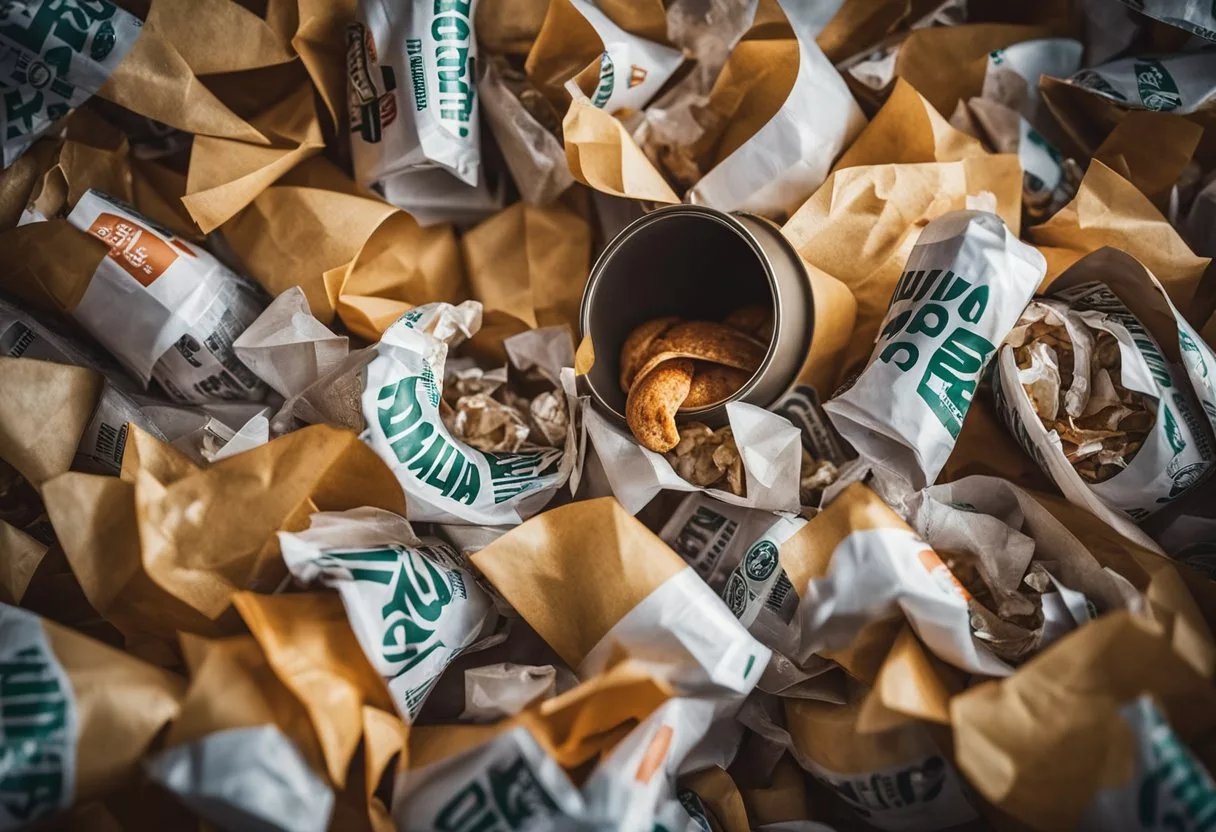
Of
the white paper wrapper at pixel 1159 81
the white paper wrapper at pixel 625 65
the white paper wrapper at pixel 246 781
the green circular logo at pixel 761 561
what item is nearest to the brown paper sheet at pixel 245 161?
the white paper wrapper at pixel 625 65

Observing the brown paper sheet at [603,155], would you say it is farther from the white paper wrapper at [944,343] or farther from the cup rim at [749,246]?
the white paper wrapper at [944,343]

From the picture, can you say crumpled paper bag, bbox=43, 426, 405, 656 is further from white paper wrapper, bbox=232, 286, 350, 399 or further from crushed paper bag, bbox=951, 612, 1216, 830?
crushed paper bag, bbox=951, 612, 1216, 830

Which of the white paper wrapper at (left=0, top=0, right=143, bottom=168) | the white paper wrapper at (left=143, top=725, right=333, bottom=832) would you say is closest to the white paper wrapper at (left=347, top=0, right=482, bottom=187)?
the white paper wrapper at (left=0, top=0, right=143, bottom=168)

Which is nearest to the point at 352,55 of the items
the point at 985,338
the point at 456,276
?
the point at 456,276

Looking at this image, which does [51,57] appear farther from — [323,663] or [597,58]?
[323,663]

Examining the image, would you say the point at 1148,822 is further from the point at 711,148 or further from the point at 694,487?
the point at 711,148

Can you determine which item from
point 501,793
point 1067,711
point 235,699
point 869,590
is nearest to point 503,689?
point 501,793
